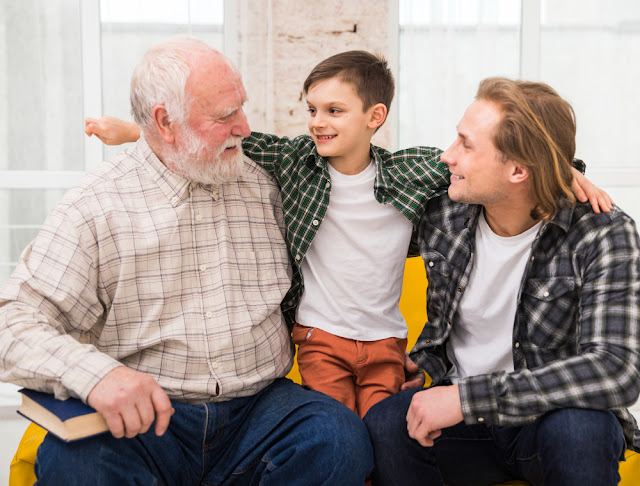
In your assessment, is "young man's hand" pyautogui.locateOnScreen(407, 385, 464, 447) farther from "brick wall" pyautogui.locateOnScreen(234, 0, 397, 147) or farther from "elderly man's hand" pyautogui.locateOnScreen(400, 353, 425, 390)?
"brick wall" pyautogui.locateOnScreen(234, 0, 397, 147)

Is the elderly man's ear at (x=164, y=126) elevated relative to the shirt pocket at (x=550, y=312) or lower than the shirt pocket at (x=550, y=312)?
elevated

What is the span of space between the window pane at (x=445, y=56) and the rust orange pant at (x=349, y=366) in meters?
1.67

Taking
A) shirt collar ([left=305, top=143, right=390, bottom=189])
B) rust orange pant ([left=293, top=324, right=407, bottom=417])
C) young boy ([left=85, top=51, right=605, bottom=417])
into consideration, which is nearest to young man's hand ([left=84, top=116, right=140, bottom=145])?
young boy ([left=85, top=51, right=605, bottom=417])

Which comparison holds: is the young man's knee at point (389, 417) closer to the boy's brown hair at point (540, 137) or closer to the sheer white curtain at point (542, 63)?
the boy's brown hair at point (540, 137)

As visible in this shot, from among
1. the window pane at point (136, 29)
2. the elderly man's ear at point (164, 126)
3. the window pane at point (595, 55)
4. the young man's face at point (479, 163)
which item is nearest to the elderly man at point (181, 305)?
the elderly man's ear at point (164, 126)

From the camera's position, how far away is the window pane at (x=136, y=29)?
3.06 meters

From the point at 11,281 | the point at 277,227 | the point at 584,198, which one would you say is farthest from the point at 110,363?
the point at 584,198

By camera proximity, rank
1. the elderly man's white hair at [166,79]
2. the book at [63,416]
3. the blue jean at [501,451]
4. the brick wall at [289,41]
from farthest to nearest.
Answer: the brick wall at [289,41], the elderly man's white hair at [166,79], the blue jean at [501,451], the book at [63,416]

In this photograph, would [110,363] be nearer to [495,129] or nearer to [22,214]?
[495,129]

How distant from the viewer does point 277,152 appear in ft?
6.26

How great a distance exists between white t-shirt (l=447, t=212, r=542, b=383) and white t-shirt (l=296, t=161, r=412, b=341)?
25 cm

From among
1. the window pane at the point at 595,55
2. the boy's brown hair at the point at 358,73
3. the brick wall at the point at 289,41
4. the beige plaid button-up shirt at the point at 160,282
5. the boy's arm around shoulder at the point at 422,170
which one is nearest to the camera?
the beige plaid button-up shirt at the point at 160,282

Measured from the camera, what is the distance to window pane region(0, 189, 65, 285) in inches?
126

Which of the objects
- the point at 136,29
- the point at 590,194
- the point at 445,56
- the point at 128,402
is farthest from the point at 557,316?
the point at 136,29
